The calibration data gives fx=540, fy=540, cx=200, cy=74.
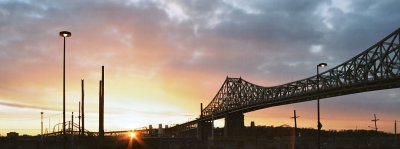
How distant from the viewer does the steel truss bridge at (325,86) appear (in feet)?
287

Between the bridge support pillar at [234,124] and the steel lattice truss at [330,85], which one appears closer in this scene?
the steel lattice truss at [330,85]

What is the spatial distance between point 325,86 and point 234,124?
49492 mm

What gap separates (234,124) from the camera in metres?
156

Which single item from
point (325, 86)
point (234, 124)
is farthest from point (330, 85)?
point (234, 124)

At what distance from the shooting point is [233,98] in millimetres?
170375

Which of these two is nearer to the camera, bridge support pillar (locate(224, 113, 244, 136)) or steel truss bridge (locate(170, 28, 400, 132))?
steel truss bridge (locate(170, 28, 400, 132))

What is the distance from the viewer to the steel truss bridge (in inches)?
3447

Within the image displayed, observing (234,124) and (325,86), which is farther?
(234,124)

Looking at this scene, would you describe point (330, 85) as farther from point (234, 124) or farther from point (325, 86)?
point (234, 124)

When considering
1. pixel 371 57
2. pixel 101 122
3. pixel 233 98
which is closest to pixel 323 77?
pixel 371 57

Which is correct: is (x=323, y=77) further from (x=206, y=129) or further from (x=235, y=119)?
(x=206, y=129)

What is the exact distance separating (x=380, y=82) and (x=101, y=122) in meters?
67.3

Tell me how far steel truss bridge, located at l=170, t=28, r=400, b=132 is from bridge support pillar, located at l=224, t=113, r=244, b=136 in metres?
1.97

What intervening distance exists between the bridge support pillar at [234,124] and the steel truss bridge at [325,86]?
1967 millimetres
